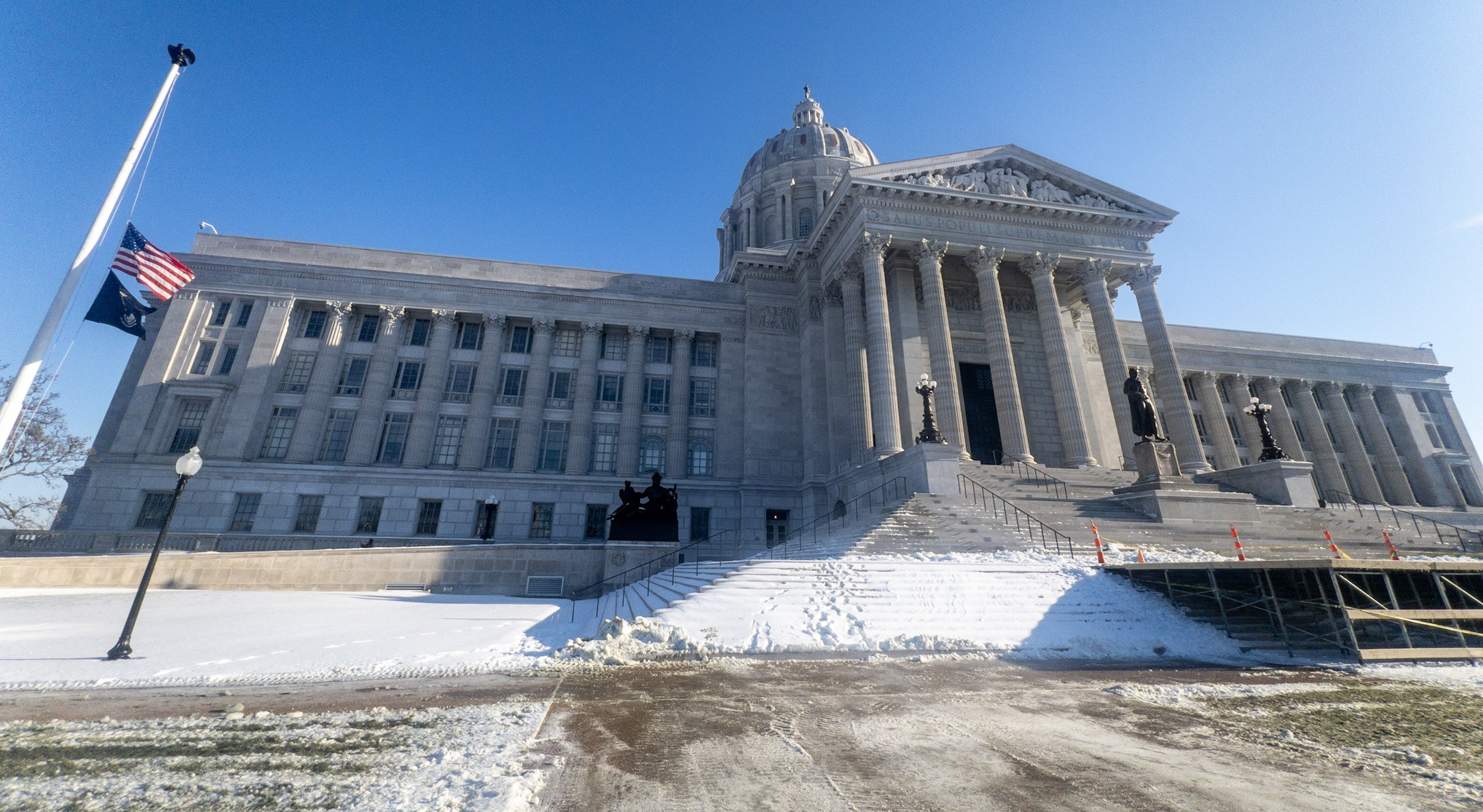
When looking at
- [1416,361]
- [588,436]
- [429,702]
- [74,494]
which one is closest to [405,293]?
[588,436]

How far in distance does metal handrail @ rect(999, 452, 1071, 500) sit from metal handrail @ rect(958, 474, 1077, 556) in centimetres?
315

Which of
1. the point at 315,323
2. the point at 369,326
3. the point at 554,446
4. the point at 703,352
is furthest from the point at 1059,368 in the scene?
the point at 315,323

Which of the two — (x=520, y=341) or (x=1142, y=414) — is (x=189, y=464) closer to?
(x=520, y=341)

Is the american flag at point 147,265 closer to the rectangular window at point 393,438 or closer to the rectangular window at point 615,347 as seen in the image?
the rectangular window at point 393,438

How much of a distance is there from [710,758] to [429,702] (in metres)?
3.83

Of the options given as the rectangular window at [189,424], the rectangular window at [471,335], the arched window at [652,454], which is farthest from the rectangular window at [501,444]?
the rectangular window at [189,424]

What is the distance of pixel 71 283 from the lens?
1073cm

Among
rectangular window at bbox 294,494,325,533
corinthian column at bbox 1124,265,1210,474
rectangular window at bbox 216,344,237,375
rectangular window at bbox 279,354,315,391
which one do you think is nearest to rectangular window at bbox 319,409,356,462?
rectangular window at bbox 294,494,325,533

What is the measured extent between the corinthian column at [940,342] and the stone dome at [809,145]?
2749 centimetres

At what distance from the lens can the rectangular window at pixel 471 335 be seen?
34781 millimetres

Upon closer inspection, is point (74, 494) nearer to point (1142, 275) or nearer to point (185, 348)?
point (185, 348)

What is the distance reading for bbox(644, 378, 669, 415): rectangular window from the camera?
35.2 m

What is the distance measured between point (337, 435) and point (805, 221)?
131 feet

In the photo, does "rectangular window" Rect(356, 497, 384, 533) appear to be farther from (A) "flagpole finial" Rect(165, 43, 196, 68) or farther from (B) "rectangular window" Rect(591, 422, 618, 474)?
(A) "flagpole finial" Rect(165, 43, 196, 68)
